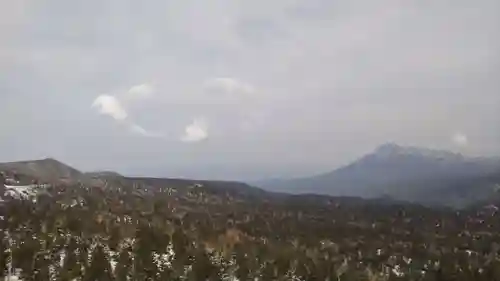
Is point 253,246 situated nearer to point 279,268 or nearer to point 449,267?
point 279,268

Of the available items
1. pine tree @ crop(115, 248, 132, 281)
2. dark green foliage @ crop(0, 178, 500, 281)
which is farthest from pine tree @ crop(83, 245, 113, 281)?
pine tree @ crop(115, 248, 132, 281)

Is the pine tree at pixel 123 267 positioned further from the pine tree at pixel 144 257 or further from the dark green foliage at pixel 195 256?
the pine tree at pixel 144 257

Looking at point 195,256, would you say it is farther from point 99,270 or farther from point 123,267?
point 99,270

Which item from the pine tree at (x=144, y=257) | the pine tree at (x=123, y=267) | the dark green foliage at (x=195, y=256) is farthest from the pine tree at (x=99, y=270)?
the pine tree at (x=144, y=257)

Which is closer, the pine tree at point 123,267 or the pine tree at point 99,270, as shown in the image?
the pine tree at point 99,270

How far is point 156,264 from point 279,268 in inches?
847

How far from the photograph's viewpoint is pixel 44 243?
95.8 metres

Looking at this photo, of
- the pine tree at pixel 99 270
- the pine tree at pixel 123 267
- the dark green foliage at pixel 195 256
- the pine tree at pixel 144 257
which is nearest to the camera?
the pine tree at pixel 99 270

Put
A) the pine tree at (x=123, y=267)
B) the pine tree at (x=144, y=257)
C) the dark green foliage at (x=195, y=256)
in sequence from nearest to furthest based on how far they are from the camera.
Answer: the pine tree at (x=123, y=267), the dark green foliage at (x=195, y=256), the pine tree at (x=144, y=257)

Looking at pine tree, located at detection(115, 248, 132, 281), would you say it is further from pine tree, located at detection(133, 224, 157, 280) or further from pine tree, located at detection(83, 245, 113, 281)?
pine tree, located at detection(83, 245, 113, 281)

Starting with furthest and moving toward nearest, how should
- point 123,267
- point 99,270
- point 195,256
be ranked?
point 195,256 < point 123,267 < point 99,270

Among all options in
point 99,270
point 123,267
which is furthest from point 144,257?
point 99,270

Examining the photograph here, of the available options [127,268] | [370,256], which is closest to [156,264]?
[127,268]

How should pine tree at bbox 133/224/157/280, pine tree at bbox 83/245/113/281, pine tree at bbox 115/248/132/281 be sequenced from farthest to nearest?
pine tree at bbox 133/224/157/280 < pine tree at bbox 115/248/132/281 < pine tree at bbox 83/245/113/281
